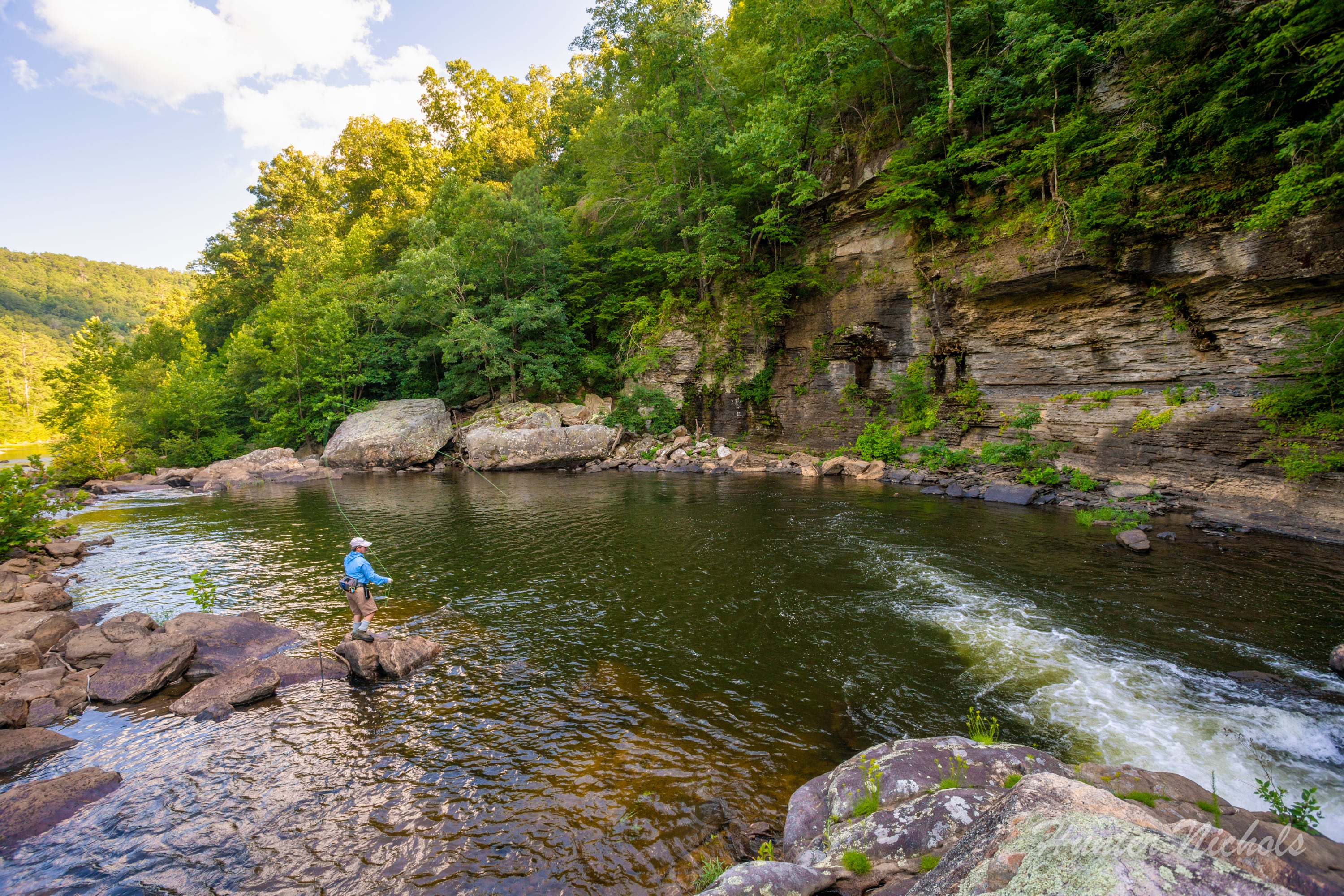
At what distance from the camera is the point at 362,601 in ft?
26.2

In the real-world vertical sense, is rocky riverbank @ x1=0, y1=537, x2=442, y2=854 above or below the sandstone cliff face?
below

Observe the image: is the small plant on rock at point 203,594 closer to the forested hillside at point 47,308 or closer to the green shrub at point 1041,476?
the green shrub at point 1041,476

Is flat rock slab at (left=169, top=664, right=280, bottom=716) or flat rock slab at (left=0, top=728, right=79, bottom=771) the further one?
flat rock slab at (left=169, top=664, right=280, bottom=716)

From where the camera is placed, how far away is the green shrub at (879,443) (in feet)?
78.2

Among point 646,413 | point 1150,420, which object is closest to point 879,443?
point 1150,420

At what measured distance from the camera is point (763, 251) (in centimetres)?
3094

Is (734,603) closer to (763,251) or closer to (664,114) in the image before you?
(763,251)

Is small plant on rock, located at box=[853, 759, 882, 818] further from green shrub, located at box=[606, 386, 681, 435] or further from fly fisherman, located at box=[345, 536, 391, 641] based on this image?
green shrub, located at box=[606, 386, 681, 435]

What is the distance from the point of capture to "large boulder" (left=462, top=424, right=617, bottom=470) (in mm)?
29297

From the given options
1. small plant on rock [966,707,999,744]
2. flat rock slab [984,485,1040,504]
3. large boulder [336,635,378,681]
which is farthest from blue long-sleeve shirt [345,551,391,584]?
flat rock slab [984,485,1040,504]

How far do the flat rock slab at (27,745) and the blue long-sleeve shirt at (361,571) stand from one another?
324 centimetres

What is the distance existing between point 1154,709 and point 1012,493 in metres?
12.6

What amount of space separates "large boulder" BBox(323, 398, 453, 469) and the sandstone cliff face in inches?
814

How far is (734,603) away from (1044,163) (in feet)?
65.5
